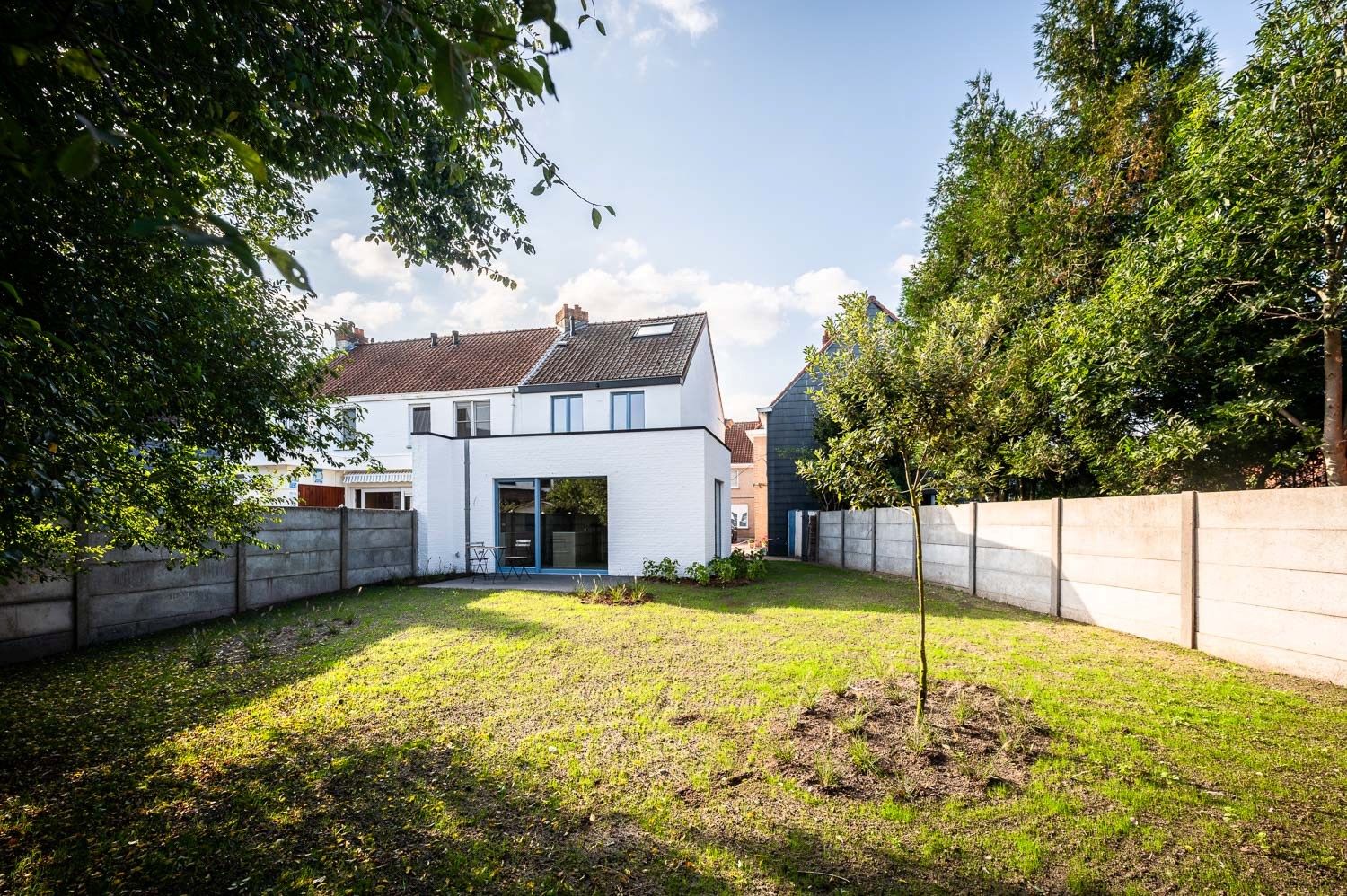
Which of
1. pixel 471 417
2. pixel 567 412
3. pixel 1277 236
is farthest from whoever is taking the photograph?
pixel 471 417

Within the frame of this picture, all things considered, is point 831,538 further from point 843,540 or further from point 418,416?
point 418,416

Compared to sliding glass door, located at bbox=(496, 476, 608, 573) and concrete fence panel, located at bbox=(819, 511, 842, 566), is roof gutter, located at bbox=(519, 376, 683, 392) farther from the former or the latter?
concrete fence panel, located at bbox=(819, 511, 842, 566)

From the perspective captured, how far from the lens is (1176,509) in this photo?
6668 millimetres

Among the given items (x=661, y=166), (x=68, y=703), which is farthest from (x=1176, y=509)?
(x=68, y=703)

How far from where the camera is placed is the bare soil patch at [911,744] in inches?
146

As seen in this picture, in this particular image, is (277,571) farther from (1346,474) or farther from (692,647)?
(1346,474)

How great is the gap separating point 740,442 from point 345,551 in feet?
90.8

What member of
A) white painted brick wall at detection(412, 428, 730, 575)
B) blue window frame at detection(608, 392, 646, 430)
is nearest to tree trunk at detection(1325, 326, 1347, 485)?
white painted brick wall at detection(412, 428, 730, 575)

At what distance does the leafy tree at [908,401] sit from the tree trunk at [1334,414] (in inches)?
256

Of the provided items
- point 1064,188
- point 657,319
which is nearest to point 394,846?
point 1064,188

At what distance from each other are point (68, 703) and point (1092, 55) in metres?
21.8

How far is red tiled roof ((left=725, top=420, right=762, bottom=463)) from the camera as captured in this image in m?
35.2

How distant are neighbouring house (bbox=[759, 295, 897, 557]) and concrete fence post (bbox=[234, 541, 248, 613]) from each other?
18.5m

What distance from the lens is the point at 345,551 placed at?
11.3 m
